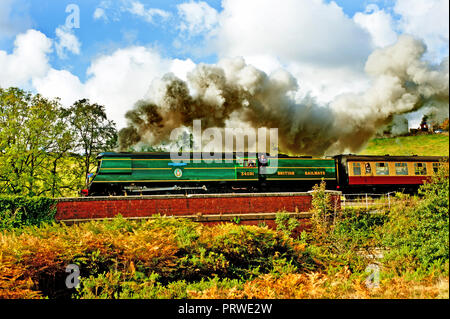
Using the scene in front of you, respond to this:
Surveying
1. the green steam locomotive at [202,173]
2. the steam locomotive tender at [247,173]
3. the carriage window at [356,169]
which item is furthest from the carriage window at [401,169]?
the green steam locomotive at [202,173]

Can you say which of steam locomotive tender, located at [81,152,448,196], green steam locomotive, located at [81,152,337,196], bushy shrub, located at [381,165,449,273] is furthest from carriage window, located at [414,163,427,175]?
bushy shrub, located at [381,165,449,273]

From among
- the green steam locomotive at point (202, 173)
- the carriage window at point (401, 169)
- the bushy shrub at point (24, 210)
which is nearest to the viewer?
the bushy shrub at point (24, 210)

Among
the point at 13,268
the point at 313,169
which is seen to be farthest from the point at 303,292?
the point at 313,169

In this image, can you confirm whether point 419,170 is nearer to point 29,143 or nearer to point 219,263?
point 219,263

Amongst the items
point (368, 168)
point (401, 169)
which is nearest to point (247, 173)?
point (368, 168)

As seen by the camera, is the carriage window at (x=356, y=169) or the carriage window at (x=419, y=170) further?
the carriage window at (x=356, y=169)

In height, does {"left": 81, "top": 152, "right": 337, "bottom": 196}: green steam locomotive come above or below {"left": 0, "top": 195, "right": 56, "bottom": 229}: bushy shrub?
above

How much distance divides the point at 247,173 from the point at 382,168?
349 inches

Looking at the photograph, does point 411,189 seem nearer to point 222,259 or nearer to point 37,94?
point 222,259

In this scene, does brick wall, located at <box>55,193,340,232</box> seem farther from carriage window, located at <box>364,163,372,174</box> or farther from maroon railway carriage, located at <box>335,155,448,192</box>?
carriage window, located at <box>364,163,372,174</box>

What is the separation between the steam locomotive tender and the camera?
20.3 metres

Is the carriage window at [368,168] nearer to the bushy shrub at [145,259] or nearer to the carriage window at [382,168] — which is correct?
the carriage window at [382,168]

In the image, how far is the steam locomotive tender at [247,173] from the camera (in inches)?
798
